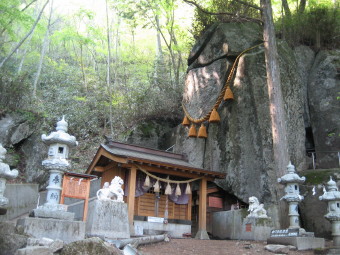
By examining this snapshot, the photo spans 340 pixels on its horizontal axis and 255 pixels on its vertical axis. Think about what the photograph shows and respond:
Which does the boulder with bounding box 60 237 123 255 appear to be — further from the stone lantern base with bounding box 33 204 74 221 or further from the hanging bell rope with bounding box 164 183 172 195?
the hanging bell rope with bounding box 164 183 172 195

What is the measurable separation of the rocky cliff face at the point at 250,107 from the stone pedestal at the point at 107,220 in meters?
6.91

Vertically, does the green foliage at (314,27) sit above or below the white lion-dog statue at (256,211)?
above

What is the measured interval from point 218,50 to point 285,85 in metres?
4.35

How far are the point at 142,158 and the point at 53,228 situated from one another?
5.03m

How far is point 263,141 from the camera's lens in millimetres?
14695

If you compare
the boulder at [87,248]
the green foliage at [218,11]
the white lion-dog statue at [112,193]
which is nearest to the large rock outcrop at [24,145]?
the white lion-dog statue at [112,193]

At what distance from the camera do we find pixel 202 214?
13.5m

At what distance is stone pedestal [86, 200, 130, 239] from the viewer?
917 cm

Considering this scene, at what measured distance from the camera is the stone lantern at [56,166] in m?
7.68

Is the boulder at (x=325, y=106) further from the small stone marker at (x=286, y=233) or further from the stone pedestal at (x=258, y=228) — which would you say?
the small stone marker at (x=286, y=233)

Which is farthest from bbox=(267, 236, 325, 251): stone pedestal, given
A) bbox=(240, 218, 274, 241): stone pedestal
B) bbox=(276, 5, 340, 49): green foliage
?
bbox=(276, 5, 340, 49): green foliage

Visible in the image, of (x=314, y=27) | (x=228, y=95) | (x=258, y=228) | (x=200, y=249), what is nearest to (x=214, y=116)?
(x=228, y=95)

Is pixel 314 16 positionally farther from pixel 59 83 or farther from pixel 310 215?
pixel 59 83

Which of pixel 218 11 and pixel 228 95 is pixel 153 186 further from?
pixel 218 11
